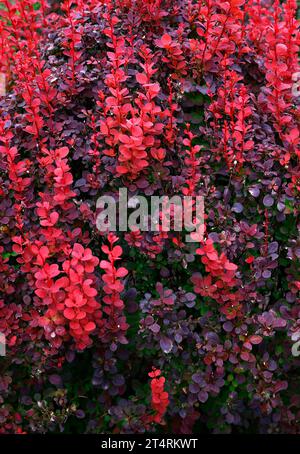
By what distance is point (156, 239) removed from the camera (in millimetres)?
2154

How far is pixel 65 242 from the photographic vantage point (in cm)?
221

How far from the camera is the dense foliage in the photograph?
2.19 metres

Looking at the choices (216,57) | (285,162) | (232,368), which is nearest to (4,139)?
(216,57)

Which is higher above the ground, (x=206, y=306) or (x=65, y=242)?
(x=65, y=242)

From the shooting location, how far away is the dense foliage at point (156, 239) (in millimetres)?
2186

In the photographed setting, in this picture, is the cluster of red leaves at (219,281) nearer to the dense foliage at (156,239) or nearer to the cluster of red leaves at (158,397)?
the dense foliage at (156,239)

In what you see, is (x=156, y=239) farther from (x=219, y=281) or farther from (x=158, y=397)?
(x=158, y=397)

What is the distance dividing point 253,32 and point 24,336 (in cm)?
173

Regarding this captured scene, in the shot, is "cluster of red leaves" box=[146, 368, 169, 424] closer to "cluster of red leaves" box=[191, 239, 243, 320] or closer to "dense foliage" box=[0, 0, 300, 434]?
"dense foliage" box=[0, 0, 300, 434]

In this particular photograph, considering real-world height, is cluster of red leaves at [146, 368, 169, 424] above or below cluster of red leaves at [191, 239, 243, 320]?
below

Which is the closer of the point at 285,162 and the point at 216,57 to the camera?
the point at 285,162

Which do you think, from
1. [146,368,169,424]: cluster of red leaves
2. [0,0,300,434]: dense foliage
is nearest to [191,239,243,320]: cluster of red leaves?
[0,0,300,434]: dense foliage

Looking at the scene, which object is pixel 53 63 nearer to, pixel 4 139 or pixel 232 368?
pixel 4 139

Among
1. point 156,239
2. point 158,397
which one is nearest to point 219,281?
point 156,239
